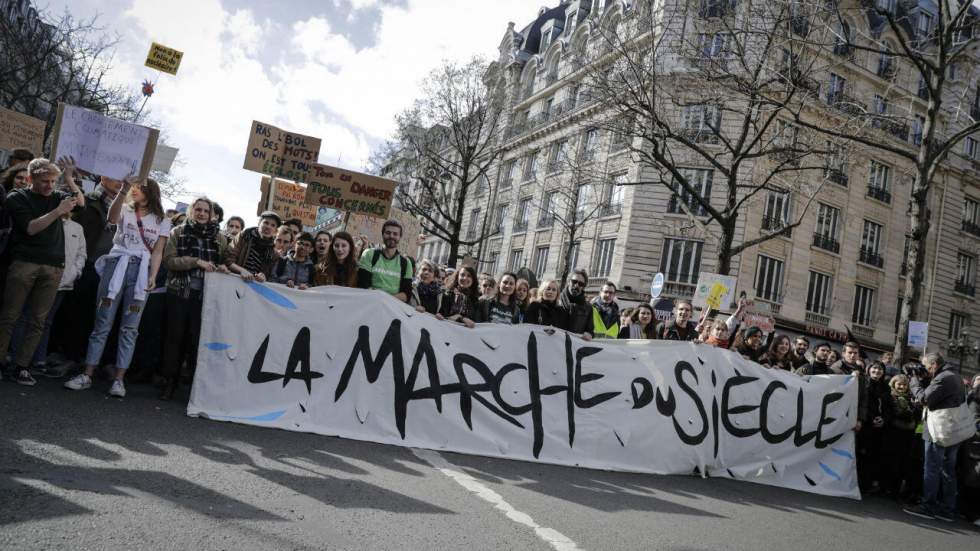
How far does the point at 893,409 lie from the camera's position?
28.9 feet

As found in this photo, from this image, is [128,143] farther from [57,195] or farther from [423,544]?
[423,544]

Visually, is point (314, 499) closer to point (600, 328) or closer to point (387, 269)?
point (387, 269)

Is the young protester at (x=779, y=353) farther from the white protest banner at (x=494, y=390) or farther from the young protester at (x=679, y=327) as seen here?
the young protester at (x=679, y=327)

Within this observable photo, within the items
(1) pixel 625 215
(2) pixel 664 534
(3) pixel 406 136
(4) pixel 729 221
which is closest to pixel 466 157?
(3) pixel 406 136

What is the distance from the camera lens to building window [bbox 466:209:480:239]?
141ft

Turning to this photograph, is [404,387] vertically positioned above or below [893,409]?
below

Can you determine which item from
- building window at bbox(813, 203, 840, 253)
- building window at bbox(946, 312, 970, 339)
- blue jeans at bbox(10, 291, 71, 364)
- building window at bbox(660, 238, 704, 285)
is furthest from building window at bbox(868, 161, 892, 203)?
blue jeans at bbox(10, 291, 71, 364)

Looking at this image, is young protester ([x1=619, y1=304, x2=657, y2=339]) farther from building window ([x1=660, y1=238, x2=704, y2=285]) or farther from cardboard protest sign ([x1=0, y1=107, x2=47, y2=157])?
building window ([x1=660, y1=238, x2=704, y2=285])

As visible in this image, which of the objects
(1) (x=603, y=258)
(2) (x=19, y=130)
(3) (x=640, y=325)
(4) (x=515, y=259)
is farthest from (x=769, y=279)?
(2) (x=19, y=130)

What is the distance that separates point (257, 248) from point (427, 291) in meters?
1.87

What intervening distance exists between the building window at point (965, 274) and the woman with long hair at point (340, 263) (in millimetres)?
35581

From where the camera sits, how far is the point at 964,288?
3334 centimetres

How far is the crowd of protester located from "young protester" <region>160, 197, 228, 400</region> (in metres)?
0.01

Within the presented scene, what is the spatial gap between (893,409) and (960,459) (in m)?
1.04
